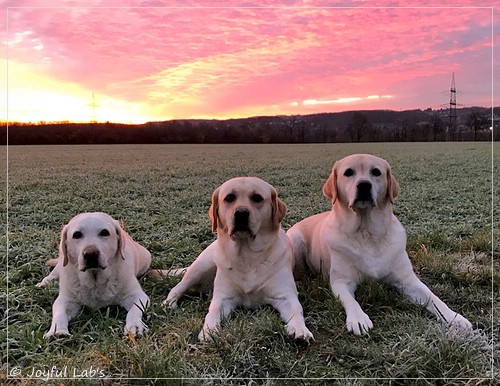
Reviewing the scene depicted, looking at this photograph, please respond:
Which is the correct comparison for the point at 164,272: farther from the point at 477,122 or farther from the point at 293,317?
the point at 477,122

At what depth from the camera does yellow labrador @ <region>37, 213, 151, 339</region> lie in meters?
3.07

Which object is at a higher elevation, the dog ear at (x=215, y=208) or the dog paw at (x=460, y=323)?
the dog ear at (x=215, y=208)

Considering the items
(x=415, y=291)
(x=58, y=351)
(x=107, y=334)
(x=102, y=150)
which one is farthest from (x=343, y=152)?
(x=58, y=351)

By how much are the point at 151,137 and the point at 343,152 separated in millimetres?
1376

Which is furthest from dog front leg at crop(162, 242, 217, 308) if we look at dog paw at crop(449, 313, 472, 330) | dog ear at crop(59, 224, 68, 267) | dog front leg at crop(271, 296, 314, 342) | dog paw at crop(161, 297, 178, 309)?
dog paw at crop(449, 313, 472, 330)

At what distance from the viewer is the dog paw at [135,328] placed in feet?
9.47

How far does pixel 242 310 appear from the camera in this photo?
329 centimetres

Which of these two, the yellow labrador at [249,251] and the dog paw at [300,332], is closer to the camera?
the dog paw at [300,332]

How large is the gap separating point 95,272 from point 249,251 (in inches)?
40.9

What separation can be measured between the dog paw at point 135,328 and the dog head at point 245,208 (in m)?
0.78

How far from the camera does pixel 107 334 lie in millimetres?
2920

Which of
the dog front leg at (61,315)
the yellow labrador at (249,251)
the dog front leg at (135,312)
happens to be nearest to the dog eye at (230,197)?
the yellow labrador at (249,251)

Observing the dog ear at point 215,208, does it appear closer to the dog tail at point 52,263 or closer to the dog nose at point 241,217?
the dog nose at point 241,217

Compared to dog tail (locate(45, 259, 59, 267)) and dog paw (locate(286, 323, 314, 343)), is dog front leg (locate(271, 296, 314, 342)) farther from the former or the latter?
dog tail (locate(45, 259, 59, 267))
